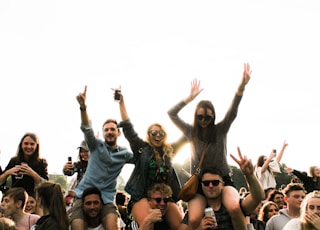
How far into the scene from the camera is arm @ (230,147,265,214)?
20.1 feet

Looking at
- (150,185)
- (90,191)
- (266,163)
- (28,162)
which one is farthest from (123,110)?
(266,163)

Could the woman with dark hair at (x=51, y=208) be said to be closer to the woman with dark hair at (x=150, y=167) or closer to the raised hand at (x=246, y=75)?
the woman with dark hair at (x=150, y=167)

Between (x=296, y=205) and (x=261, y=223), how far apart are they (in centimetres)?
95

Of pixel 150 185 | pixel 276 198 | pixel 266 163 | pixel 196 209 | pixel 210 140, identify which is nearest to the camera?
pixel 196 209

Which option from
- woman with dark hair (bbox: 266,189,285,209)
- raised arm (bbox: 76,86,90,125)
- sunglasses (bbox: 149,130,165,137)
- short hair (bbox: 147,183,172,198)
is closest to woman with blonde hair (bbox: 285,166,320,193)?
woman with dark hair (bbox: 266,189,285,209)

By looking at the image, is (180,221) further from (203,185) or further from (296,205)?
(296,205)

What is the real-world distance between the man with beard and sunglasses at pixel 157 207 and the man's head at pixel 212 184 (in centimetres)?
69

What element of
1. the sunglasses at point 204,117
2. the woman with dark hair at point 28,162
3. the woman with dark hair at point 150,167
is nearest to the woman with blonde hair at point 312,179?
the woman with dark hair at point 150,167

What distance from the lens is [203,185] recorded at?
682 cm

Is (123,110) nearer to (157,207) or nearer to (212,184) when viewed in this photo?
(157,207)

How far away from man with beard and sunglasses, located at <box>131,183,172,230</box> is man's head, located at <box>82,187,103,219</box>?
28.4 inches

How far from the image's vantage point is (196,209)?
6.76 metres

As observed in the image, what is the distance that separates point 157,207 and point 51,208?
5.28 feet

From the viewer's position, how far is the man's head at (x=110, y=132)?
7.78 meters
